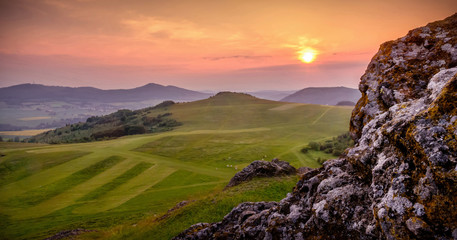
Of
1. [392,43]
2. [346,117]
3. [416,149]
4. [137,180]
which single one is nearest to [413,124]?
[416,149]

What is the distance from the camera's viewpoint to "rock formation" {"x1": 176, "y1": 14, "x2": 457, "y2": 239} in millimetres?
6230

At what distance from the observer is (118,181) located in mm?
51906

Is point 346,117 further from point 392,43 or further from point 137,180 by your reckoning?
point 392,43

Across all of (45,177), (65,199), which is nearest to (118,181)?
(65,199)

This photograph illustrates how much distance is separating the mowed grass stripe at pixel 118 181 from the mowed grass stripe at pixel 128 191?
1.20 metres

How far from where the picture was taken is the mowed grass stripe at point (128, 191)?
39.5 m

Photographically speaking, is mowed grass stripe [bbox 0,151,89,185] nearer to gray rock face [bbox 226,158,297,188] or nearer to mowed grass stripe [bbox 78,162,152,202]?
mowed grass stripe [bbox 78,162,152,202]

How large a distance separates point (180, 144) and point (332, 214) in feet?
286

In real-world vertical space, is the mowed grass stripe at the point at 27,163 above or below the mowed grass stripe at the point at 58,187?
above

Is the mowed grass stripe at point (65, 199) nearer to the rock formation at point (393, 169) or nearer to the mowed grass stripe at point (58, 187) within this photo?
the mowed grass stripe at point (58, 187)

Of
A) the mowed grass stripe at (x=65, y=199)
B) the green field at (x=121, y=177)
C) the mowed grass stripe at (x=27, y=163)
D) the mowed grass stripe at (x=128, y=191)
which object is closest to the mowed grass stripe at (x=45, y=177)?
the green field at (x=121, y=177)

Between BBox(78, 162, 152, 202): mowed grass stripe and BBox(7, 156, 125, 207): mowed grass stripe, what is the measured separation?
6777 millimetres

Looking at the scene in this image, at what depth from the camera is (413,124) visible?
7.15 meters

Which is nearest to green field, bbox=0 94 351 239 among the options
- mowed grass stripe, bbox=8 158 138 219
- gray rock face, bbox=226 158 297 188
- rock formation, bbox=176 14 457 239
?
mowed grass stripe, bbox=8 158 138 219
